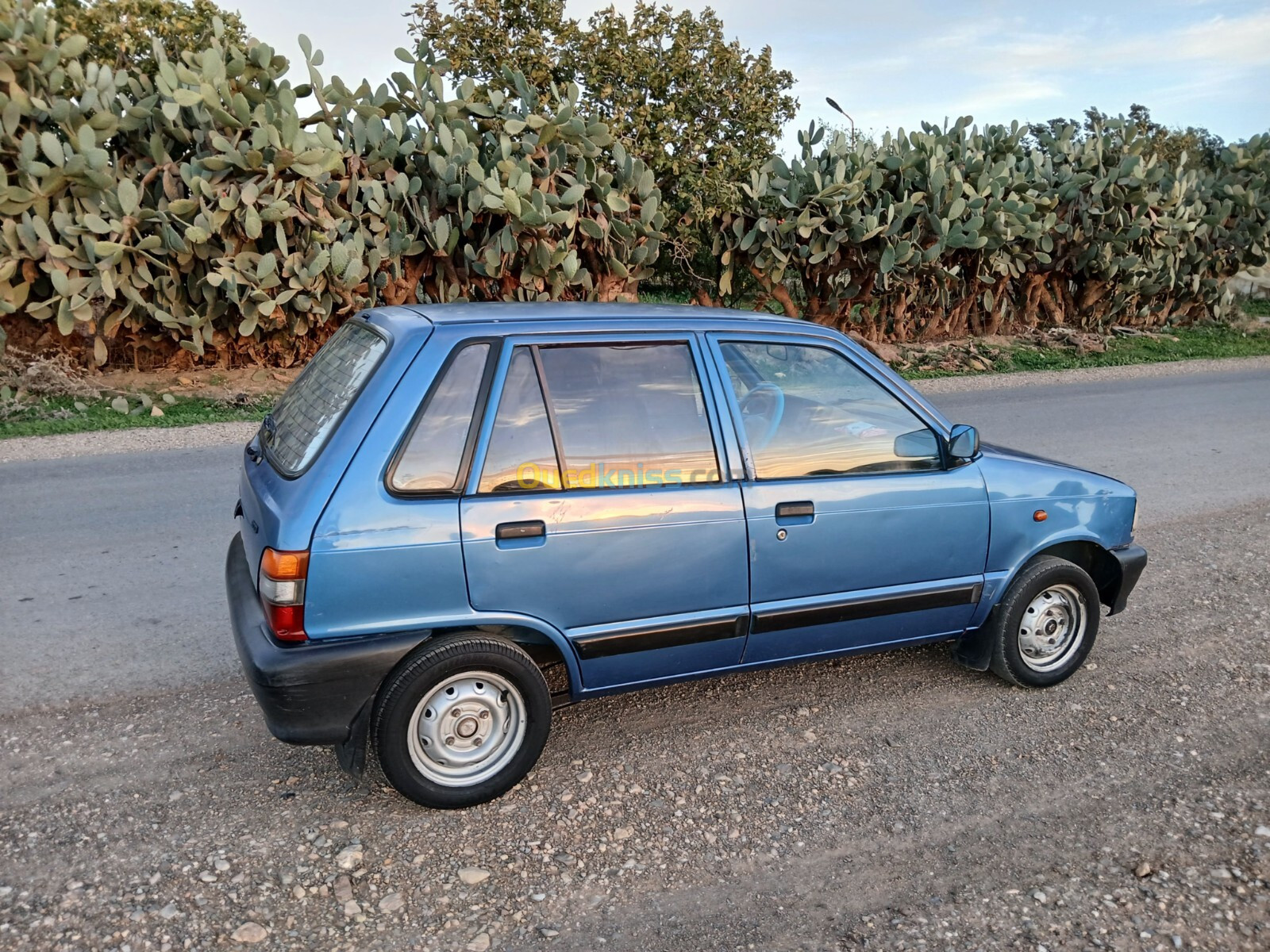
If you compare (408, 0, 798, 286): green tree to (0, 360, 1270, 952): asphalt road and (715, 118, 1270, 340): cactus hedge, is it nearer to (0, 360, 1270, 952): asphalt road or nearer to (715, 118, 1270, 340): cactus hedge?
(715, 118, 1270, 340): cactus hedge

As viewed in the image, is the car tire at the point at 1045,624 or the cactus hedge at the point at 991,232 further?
the cactus hedge at the point at 991,232

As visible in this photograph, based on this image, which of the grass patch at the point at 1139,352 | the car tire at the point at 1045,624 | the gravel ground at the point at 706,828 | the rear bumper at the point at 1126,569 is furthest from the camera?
the grass patch at the point at 1139,352

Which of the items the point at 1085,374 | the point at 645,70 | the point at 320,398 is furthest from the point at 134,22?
the point at 320,398

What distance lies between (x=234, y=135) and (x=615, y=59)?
767 cm

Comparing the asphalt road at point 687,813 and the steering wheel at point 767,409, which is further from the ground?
the steering wheel at point 767,409

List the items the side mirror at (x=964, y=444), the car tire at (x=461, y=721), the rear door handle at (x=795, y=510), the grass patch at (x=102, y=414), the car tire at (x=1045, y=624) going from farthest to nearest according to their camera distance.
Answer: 1. the grass patch at (x=102, y=414)
2. the car tire at (x=1045, y=624)
3. the side mirror at (x=964, y=444)
4. the rear door handle at (x=795, y=510)
5. the car tire at (x=461, y=721)

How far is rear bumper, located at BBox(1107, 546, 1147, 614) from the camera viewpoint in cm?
451

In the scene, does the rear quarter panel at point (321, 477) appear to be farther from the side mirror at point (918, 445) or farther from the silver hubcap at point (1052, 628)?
the silver hubcap at point (1052, 628)

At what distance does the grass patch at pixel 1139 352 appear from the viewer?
573 inches

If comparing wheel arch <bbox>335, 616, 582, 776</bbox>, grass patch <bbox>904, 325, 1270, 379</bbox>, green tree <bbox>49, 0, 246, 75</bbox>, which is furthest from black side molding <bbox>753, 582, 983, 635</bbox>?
green tree <bbox>49, 0, 246, 75</bbox>

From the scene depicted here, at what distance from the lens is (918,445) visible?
4102 mm

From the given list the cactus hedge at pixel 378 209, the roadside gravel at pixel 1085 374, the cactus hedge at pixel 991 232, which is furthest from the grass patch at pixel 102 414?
the roadside gravel at pixel 1085 374

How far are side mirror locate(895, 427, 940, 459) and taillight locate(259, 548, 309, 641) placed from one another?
2.37m

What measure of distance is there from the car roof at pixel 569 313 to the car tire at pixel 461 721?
1171 mm
